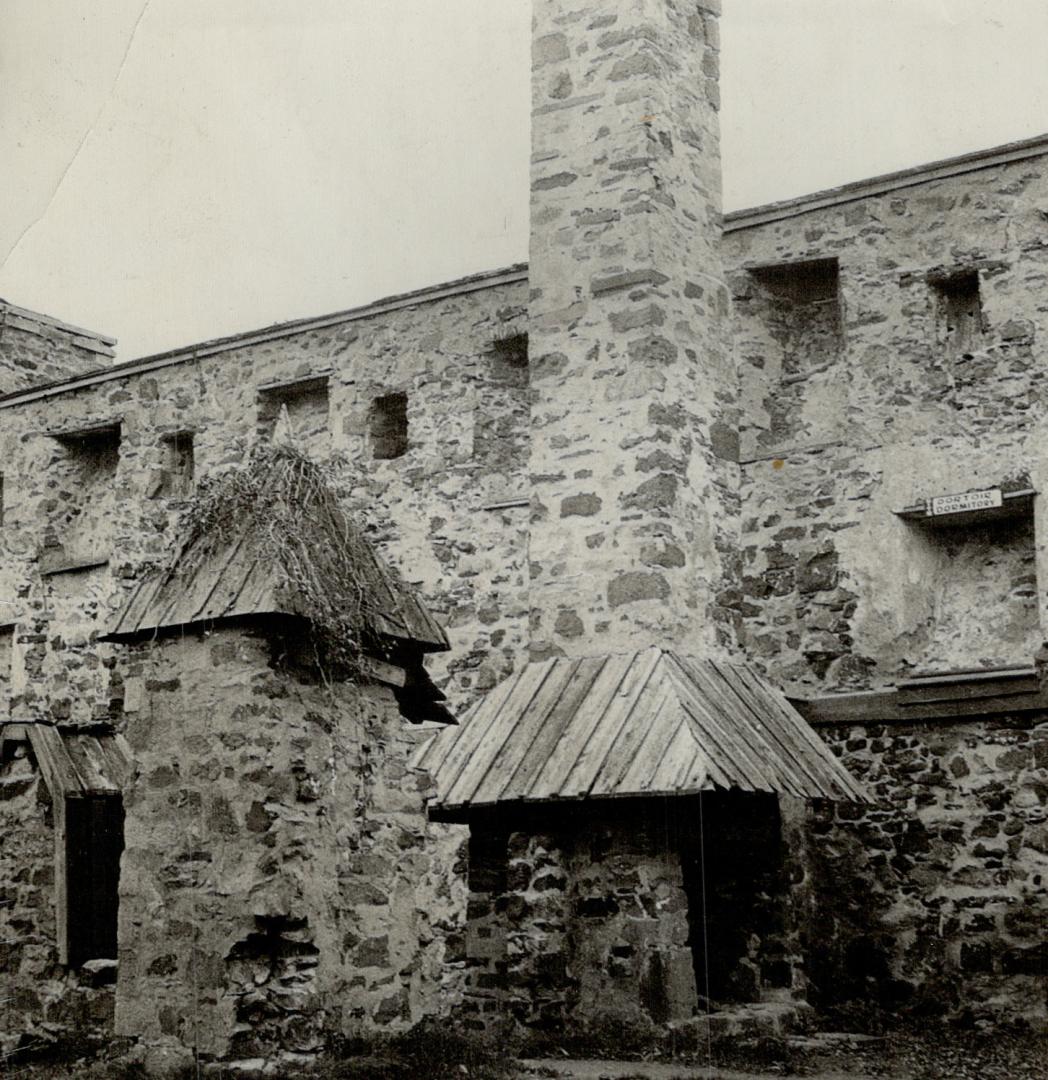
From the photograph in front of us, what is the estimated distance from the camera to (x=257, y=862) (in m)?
6.96

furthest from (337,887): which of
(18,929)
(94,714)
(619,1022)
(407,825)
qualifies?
(94,714)

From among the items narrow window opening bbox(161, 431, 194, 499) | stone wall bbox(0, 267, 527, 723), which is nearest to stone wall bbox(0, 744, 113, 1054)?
stone wall bbox(0, 267, 527, 723)

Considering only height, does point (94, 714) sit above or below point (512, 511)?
below

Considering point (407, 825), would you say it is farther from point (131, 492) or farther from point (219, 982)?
point (131, 492)

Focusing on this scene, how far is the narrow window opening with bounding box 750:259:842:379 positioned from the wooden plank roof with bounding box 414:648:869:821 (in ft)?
11.4

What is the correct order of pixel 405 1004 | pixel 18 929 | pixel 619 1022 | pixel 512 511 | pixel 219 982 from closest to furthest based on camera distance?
pixel 219 982, pixel 405 1004, pixel 619 1022, pixel 18 929, pixel 512 511

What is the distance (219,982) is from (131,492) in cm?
1033

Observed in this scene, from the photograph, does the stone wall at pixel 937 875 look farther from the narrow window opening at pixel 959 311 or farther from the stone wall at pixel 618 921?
the narrow window opening at pixel 959 311

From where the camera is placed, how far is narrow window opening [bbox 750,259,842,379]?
43.3ft

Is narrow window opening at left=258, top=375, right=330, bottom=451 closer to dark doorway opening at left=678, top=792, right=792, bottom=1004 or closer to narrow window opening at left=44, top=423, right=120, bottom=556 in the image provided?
narrow window opening at left=44, top=423, right=120, bottom=556

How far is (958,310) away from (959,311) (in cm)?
1

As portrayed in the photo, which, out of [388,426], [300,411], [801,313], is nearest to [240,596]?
[801,313]

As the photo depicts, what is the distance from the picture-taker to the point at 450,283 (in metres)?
14.6

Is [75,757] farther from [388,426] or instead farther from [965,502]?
[965,502]
